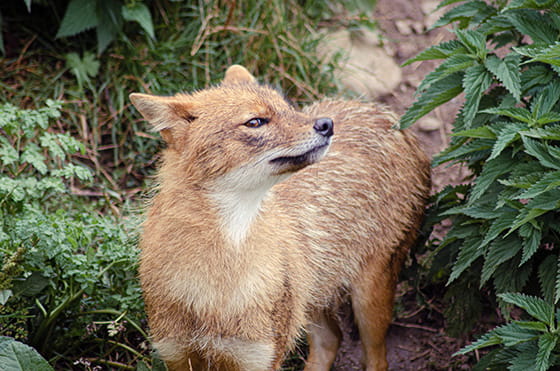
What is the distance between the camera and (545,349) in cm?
353

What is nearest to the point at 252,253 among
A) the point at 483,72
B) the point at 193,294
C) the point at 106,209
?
the point at 193,294

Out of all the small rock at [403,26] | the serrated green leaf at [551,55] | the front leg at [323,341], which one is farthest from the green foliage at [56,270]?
the small rock at [403,26]

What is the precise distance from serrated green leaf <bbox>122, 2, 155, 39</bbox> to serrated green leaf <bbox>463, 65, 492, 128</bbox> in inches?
122

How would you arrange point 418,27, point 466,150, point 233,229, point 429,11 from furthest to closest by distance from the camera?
point 429,11 < point 418,27 < point 466,150 < point 233,229

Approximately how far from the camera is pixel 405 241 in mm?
5035

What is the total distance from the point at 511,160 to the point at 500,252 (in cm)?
54

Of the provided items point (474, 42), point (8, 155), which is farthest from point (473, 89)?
point (8, 155)

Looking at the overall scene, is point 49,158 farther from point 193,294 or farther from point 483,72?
point 483,72

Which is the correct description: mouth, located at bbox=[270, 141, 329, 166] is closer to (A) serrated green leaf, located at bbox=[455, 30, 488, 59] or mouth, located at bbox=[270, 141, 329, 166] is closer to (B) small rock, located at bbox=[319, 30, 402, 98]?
(A) serrated green leaf, located at bbox=[455, 30, 488, 59]

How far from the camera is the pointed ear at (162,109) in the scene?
12.2ft

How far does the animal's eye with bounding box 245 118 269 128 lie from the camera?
12.1 feet

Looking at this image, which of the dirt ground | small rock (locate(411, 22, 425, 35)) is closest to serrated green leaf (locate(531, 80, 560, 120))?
the dirt ground

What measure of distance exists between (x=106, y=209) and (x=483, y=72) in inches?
132

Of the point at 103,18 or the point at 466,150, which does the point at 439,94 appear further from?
the point at 103,18
